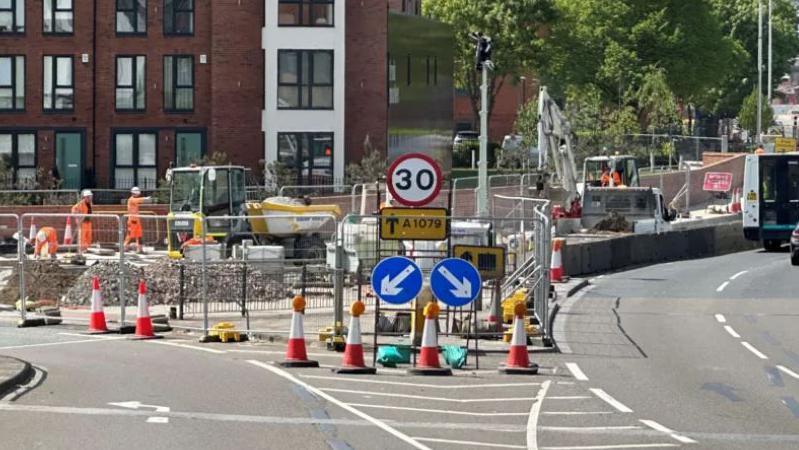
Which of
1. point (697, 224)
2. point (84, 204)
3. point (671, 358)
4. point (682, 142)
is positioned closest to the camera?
point (671, 358)

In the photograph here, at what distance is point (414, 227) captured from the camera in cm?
2078

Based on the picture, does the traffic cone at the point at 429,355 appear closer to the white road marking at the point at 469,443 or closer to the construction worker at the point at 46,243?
the white road marking at the point at 469,443

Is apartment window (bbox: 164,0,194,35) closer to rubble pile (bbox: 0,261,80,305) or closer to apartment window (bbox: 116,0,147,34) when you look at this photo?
apartment window (bbox: 116,0,147,34)

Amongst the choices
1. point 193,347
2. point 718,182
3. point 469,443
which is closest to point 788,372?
point 469,443

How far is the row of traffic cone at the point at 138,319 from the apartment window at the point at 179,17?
34.2 m

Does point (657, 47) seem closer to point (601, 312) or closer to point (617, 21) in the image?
point (617, 21)

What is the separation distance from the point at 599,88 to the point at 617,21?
152 inches

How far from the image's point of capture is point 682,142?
79500 millimetres

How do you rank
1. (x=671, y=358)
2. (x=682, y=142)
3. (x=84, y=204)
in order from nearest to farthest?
(x=671, y=358), (x=84, y=204), (x=682, y=142)

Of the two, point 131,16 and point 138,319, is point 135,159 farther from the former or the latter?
point 138,319

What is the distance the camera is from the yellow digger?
1123 inches

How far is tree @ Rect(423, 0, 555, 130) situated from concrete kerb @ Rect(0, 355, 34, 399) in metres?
65.2

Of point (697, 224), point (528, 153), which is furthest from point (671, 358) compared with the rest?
point (528, 153)

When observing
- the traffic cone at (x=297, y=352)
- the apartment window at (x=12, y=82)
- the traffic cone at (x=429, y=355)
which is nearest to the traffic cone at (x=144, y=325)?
the traffic cone at (x=297, y=352)
